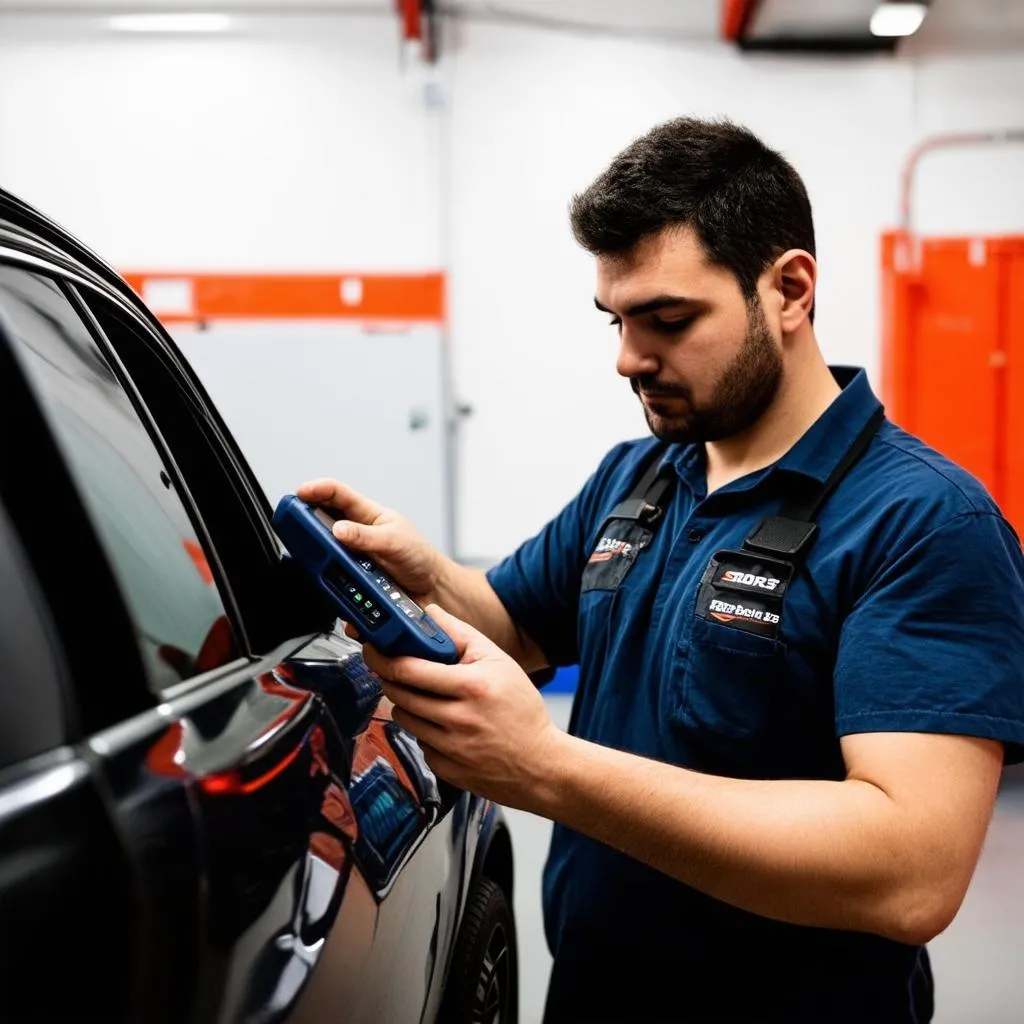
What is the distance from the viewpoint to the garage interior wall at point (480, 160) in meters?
5.92

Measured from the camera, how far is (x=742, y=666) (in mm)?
1370

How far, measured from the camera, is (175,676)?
99 cm

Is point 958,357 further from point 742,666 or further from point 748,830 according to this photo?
point 748,830

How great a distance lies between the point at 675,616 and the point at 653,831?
16.4 inches

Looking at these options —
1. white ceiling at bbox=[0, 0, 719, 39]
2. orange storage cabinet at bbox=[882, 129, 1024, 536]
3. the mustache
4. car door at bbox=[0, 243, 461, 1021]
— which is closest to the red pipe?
orange storage cabinet at bbox=[882, 129, 1024, 536]

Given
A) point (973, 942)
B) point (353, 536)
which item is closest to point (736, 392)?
point (353, 536)

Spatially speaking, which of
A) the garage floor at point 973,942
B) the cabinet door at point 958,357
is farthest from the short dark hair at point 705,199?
the cabinet door at point 958,357

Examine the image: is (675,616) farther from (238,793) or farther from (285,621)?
(238,793)

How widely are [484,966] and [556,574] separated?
668mm

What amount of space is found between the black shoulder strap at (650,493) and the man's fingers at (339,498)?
1.24 feet

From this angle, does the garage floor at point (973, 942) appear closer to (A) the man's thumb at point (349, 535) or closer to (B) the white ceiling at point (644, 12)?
(A) the man's thumb at point (349, 535)

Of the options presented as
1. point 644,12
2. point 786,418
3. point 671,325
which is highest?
point 644,12

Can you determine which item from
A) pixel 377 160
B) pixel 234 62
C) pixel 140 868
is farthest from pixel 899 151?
pixel 140 868

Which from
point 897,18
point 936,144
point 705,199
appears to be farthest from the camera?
point 936,144
